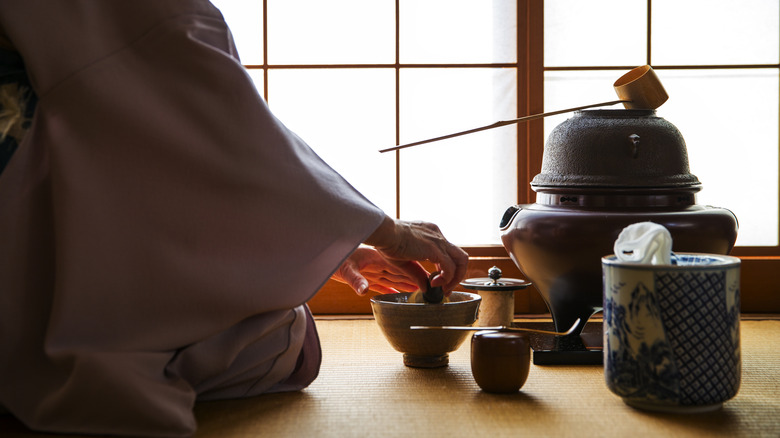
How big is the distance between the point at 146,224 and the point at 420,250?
1.83 feet

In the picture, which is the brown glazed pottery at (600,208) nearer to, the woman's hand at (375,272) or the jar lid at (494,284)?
the jar lid at (494,284)

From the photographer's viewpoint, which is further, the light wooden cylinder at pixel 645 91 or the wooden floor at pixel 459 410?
the light wooden cylinder at pixel 645 91

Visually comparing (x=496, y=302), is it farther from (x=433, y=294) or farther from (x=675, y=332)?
(x=675, y=332)

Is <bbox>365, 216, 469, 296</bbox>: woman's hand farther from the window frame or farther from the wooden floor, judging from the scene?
the window frame

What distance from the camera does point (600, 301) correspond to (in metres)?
1.67

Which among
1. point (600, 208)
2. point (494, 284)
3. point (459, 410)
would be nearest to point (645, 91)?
point (600, 208)

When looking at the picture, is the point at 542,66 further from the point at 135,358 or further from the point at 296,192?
the point at 135,358

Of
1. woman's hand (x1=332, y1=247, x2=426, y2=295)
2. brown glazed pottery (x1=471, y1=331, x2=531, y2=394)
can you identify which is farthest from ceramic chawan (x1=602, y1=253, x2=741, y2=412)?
woman's hand (x1=332, y1=247, x2=426, y2=295)

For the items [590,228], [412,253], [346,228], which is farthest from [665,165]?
[346,228]

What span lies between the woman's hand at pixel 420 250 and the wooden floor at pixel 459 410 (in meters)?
0.19

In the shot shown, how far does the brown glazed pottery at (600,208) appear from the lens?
1614 mm

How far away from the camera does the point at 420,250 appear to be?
5.15 ft

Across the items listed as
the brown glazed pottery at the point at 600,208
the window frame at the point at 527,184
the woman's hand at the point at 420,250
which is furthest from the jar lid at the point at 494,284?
the window frame at the point at 527,184

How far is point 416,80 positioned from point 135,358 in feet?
5.06
